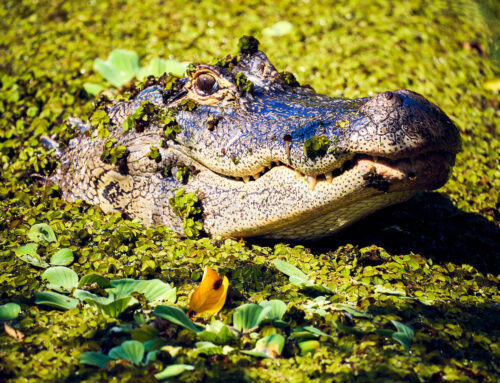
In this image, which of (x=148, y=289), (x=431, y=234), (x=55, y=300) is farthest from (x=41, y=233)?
(x=431, y=234)

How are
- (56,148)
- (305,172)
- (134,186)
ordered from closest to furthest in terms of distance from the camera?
(305,172) < (134,186) < (56,148)

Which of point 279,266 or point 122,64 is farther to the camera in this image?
point 122,64

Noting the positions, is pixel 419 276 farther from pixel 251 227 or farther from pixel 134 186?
pixel 134 186

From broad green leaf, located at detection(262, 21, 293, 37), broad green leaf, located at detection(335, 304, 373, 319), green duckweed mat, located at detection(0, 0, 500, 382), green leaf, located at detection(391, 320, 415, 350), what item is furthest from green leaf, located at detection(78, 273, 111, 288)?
broad green leaf, located at detection(262, 21, 293, 37)

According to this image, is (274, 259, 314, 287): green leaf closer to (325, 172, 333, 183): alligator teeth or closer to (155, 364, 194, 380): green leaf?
Answer: (325, 172, 333, 183): alligator teeth

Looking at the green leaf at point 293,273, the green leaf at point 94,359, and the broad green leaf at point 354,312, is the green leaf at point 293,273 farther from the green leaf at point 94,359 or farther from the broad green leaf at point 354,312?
the green leaf at point 94,359

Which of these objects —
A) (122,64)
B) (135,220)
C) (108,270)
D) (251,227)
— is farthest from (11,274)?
(122,64)
